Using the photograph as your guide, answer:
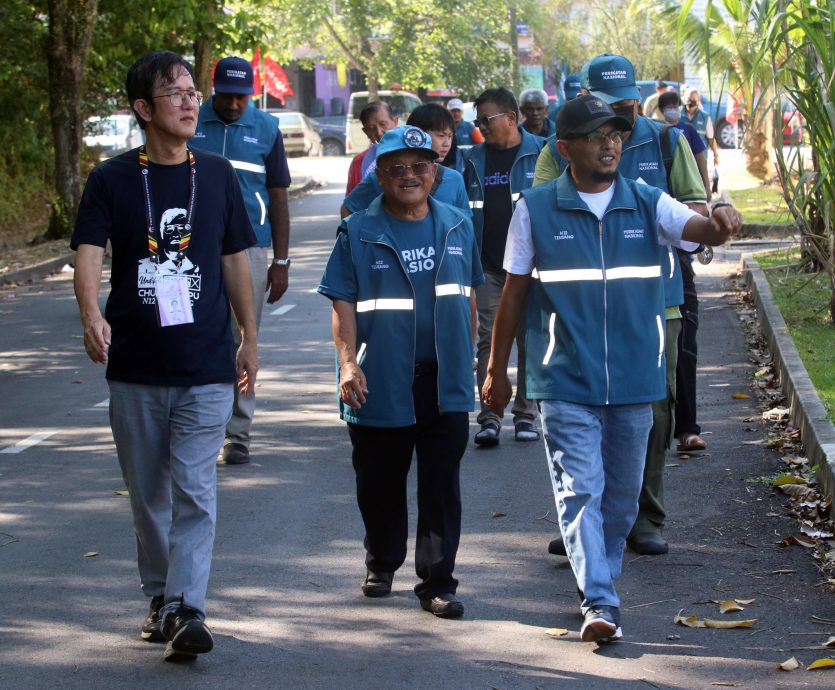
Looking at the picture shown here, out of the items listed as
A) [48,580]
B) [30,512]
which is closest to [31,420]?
[30,512]

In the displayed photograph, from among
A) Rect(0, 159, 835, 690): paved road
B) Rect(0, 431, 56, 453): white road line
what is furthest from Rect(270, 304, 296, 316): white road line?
Rect(0, 431, 56, 453): white road line

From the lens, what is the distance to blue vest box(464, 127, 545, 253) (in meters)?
8.80

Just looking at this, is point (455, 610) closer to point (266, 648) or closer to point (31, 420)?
point (266, 648)

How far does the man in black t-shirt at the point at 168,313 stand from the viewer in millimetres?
5059

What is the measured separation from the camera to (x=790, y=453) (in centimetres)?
Result: 827

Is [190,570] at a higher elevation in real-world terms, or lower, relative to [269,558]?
higher

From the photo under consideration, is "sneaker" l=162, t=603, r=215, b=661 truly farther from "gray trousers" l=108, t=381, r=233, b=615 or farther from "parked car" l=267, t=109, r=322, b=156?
"parked car" l=267, t=109, r=322, b=156

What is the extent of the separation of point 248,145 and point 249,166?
12cm

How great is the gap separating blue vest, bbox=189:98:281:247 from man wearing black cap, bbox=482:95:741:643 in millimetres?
3213

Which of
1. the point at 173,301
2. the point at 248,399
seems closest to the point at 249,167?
the point at 248,399

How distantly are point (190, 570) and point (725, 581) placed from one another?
2270 mm

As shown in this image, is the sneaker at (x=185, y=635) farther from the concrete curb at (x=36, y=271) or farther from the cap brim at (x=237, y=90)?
the concrete curb at (x=36, y=271)

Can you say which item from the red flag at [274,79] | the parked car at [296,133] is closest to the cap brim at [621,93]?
the red flag at [274,79]

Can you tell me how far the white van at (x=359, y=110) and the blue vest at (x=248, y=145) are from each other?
35.1m
